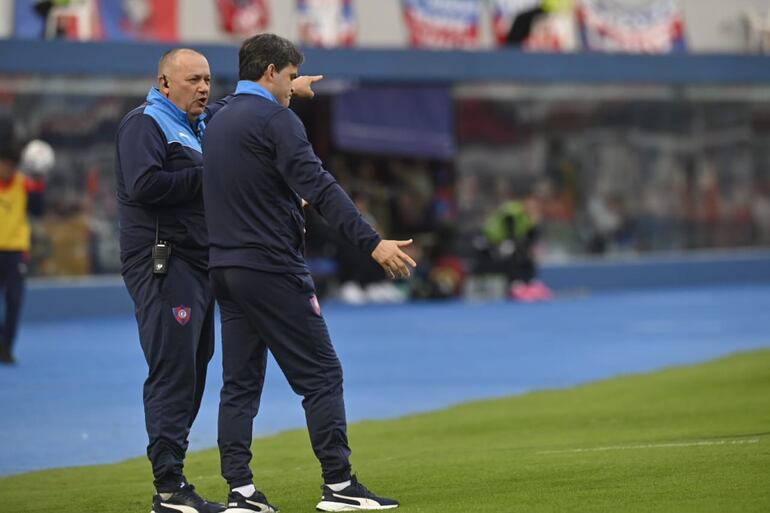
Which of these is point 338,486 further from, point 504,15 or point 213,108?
point 504,15

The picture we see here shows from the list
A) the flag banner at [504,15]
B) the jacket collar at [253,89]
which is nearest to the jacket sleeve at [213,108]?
the jacket collar at [253,89]

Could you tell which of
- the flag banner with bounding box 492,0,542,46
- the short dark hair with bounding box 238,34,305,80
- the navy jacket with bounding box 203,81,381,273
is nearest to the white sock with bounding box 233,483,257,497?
the navy jacket with bounding box 203,81,381,273

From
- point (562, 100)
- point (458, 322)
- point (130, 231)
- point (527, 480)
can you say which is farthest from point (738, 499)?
point (562, 100)

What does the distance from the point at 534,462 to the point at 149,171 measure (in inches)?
110

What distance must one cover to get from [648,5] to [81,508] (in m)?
24.1

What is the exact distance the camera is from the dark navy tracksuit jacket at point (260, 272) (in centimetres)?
678

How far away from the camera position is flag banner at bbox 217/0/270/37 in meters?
25.0

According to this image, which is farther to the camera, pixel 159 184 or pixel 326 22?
pixel 326 22

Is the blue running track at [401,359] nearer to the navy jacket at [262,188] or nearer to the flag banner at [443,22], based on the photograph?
the navy jacket at [262,188]

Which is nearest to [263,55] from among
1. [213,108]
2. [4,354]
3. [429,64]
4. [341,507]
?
[213,108]

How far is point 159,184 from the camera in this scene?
7027mm

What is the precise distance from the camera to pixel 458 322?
20.9 meters

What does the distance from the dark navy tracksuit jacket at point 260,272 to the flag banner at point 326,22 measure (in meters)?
18.6

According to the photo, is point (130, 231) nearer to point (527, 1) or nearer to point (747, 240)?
point (527, 1)
